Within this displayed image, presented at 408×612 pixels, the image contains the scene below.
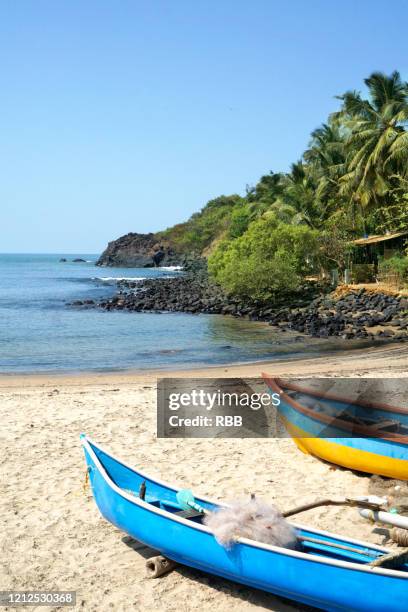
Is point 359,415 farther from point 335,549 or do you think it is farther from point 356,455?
point 335,549

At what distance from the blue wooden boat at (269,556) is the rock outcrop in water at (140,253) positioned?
9778 centimetres

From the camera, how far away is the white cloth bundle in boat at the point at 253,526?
5.34m

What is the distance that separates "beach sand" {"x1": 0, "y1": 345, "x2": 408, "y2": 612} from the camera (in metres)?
5.88

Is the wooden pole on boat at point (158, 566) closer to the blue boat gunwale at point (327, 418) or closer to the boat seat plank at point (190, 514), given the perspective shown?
the boat seat plank at point (190, 514)

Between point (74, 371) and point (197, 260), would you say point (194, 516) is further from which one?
point (197, 260)

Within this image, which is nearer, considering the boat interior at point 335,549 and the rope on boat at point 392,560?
the rope on boat at point 392,560

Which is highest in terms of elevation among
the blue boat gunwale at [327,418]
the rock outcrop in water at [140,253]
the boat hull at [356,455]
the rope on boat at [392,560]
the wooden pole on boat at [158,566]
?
the rock outcrop in water at [140,253]

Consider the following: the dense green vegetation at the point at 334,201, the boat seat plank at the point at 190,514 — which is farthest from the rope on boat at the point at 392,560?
the dense green vegetation at the point at 334,201

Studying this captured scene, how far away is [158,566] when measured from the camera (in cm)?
603

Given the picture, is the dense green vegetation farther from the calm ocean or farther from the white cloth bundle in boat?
the white cloth bundle in boat

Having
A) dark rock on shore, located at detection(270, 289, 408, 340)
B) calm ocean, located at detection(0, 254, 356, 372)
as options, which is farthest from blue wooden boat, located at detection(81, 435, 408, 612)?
dark rock on shore, located at detection(270, 289, 408, 340)

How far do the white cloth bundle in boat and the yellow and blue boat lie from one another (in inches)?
120

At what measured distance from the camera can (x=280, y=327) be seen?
92.8 feet

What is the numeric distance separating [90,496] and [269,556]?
3.45m
